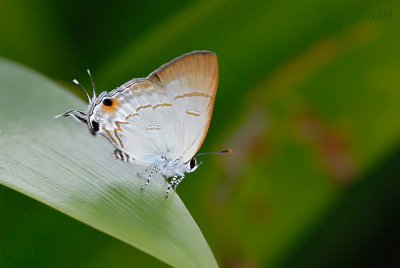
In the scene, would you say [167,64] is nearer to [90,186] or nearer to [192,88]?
[192,88]

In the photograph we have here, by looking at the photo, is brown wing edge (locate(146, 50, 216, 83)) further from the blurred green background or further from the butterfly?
the blurred green background

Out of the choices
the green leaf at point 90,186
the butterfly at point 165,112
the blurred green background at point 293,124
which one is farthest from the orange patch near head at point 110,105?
the blurred green background at point 293,124

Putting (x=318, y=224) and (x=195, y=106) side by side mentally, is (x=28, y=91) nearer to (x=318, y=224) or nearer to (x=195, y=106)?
(x=195, y=106)

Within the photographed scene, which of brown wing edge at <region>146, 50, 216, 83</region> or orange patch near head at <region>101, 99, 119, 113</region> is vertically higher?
brown wing edge at <region>146, 50, 216, 83</region>

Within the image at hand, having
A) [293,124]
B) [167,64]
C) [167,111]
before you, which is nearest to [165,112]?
[167,111]

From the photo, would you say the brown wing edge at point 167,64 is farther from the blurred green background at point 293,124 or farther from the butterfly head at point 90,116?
the blurred green background at point 293,124

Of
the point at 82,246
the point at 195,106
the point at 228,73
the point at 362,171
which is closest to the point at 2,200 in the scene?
the point at 82,246

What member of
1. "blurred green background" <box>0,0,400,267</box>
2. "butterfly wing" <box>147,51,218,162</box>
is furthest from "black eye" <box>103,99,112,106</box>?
"blurred green background" <box>0,0,400,267</box>
